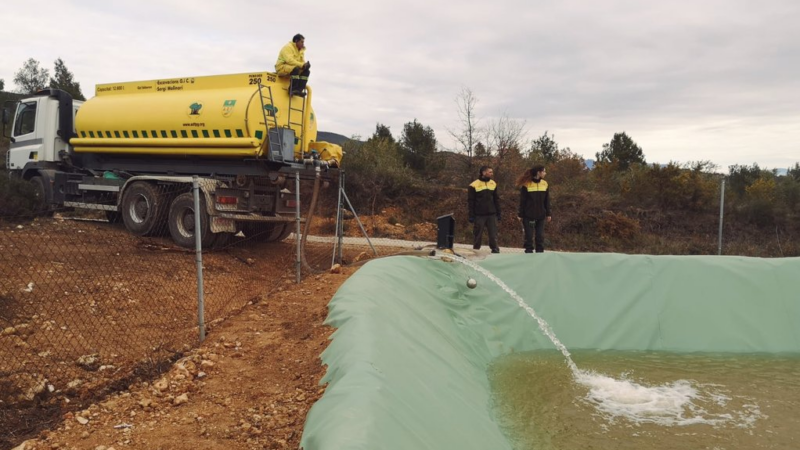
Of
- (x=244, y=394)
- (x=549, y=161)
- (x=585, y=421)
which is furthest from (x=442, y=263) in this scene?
(x=549, y=161)

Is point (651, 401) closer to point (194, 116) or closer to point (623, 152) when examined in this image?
point (194, 116)

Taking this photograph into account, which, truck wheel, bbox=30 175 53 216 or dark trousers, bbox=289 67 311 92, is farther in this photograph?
truck wheel, bbox=30 175 53 216

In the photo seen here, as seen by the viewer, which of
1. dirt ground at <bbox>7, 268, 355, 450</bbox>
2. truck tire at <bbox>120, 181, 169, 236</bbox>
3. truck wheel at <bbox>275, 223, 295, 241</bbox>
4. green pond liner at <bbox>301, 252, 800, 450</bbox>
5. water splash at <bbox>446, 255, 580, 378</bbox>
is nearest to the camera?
dirt ground at <bbox>7, 268, 355, 450</bbox>

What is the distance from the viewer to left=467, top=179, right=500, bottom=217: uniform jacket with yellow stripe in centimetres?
913

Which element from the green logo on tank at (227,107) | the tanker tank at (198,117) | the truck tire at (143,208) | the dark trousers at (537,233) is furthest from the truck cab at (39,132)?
the dark trousers at (537,233)

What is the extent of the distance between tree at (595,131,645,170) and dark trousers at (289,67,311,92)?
19650 mm

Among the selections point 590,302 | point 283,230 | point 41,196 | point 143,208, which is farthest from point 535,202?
point 41,196

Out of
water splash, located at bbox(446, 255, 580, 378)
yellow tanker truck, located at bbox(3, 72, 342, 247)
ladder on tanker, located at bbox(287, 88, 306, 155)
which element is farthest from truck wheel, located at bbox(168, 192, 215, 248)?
water splash, located at bbox(446, 255, 580, 378)

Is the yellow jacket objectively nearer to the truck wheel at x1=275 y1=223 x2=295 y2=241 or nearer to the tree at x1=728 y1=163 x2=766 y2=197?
the truck wheel at x1=275 y1=223 x2=295 y2=241

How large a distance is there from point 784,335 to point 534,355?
3096mm

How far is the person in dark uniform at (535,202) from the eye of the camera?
9.00 meters

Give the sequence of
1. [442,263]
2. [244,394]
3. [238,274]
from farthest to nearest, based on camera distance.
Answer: [238,274]
[442,263]
[244,394]

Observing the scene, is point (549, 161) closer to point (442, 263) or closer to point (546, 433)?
point (442, 263)

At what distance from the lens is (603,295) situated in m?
6.98
